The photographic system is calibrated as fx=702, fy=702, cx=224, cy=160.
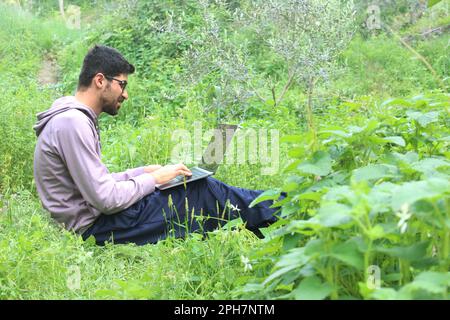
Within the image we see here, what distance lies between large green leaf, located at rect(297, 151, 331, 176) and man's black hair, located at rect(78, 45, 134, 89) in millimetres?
1711

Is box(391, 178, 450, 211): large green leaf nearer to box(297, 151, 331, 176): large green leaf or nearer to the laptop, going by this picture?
box(297, 151, 331, 176): large green leaf

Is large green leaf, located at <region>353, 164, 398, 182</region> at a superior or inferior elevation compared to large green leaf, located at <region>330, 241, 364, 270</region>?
superior

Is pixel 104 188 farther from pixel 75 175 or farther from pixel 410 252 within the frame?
pixel 410 252

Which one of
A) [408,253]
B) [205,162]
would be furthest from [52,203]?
[408,253]

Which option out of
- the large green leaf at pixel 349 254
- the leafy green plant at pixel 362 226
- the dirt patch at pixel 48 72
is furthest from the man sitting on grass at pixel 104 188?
the dirt patch at pixel 48 72

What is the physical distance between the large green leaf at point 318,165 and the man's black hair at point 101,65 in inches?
67.4

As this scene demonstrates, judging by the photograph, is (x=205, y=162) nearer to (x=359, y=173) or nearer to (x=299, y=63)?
(x=359, y=173)

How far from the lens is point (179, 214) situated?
398 cm

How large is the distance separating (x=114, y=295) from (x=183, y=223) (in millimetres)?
1305

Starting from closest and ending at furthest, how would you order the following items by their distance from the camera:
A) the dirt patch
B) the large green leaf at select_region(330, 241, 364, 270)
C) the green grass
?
the large green leaf at select_region(330, 241, 364, 270)
the green grass
the dirt patch

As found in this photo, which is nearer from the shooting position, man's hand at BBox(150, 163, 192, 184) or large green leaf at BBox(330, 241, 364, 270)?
large green leaf at BBox(330, 241, 364, 270)

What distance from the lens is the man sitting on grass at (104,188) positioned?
3656 millimetres

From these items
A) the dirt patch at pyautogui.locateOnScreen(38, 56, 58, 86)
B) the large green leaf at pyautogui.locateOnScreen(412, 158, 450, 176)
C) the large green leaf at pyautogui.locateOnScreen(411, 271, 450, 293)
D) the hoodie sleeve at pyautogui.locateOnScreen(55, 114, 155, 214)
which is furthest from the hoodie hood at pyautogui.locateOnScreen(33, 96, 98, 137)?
the dirt patch at pyautogui.locateOnScreen(38, 56, 58, 86)

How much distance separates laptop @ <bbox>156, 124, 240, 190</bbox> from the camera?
397cm
